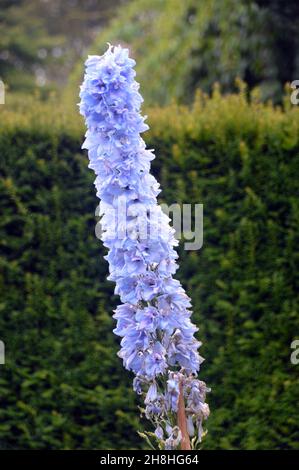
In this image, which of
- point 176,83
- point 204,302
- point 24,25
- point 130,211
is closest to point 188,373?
point 130,211

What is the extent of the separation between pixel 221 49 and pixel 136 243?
4552 millimetres

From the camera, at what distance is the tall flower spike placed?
8.14 feet

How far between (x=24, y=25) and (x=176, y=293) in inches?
541

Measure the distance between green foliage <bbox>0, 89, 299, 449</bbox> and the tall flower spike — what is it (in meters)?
2.00

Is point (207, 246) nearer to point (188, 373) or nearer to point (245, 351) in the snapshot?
point (245, 351)

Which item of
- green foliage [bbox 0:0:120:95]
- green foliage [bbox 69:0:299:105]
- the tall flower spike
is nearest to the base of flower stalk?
the tall flower spike

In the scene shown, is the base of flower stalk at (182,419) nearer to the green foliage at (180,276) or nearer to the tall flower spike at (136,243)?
the tall flower spike at (136,243)

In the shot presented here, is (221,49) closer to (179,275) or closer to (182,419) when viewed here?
(179,275)

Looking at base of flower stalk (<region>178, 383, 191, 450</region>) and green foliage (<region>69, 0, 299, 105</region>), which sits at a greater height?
green foliage (<region>69, 0, 299, 105</region>)

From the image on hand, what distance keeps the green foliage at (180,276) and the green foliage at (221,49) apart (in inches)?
72.5

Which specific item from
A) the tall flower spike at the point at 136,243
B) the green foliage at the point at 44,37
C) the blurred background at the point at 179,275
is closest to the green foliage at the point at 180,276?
the blurred background at the point at 179,275

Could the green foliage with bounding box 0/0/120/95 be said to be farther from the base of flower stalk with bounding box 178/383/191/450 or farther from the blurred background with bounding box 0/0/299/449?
the base of flower stalk with bounding box 178/383/191/450

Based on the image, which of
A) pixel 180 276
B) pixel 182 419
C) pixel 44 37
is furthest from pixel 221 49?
pixel 44 37

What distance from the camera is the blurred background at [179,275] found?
452cm
